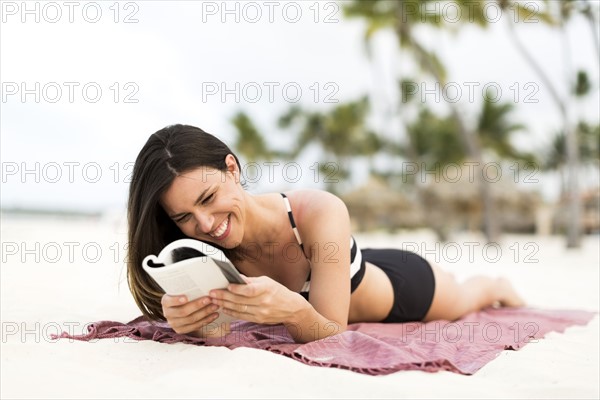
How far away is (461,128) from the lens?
16.8 metres

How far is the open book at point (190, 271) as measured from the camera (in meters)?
1.90

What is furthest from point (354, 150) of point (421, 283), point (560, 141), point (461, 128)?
point (421, 283)

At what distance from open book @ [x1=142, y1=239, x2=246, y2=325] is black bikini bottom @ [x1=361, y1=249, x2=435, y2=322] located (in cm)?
152

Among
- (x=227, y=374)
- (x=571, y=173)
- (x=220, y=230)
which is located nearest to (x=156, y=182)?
(x=220, y=230)

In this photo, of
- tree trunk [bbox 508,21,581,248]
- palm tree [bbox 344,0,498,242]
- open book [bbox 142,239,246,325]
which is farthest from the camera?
palm tree [bbox 344,0,498,242]

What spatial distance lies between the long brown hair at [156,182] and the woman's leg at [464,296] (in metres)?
1.70

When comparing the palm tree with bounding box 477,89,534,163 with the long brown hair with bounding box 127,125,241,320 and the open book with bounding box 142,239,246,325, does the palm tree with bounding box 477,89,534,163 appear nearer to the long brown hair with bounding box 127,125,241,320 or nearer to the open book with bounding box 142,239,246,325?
the long brown hair with bounding box 127,125,241,320

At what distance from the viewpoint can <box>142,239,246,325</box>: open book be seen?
190cm

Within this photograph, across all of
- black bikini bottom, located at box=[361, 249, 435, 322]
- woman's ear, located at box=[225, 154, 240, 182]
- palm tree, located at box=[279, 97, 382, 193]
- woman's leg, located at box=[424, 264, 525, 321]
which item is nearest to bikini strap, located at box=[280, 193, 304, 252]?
woman's ear, located at box=[225, 154, 240, 182]

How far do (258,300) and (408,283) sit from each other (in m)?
1.48

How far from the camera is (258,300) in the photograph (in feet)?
6.86

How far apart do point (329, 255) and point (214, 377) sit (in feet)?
2.66

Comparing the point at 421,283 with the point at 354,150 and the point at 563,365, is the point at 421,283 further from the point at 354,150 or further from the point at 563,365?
the point at 354,150

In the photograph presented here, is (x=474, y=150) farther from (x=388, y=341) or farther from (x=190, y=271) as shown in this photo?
(x=190, y=271)
